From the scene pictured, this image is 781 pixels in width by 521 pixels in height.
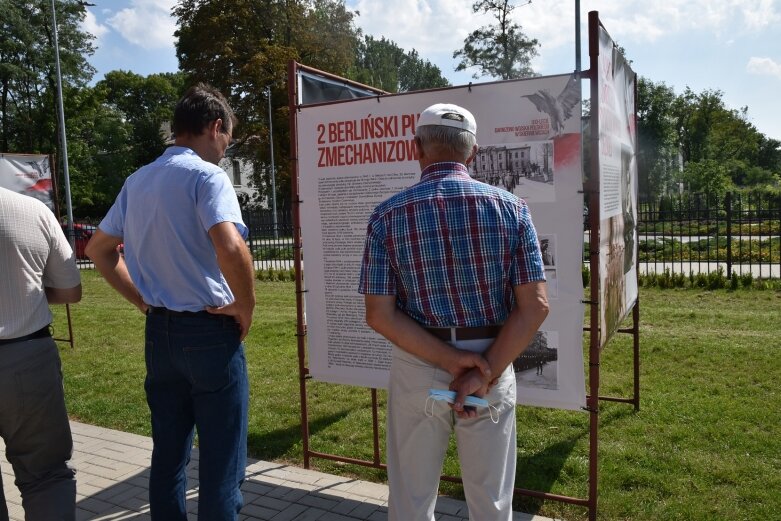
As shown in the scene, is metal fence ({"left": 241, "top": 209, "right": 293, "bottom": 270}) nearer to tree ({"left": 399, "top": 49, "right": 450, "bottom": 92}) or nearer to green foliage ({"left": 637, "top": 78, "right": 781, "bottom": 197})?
green foliage ({"left": 637, "top": 78, "right": 781, "bottom": 197})

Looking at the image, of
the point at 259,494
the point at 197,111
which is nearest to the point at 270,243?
the point at 259,494

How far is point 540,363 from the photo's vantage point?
11.4 feet

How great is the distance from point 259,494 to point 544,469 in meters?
1.80

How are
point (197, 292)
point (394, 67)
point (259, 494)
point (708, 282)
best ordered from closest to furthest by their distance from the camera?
1. point (197, 292)
2. point (259, 494)
3. point (708, 282)
4. point (394, 67)

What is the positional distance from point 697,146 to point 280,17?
111ft

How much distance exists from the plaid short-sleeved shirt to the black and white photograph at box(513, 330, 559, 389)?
129 centimetres

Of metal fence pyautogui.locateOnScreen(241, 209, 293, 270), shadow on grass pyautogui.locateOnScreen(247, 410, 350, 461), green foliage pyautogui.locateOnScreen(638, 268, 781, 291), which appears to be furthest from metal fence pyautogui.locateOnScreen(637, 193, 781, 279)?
metal fence pyautogui.locateOnScreen(241, 209, 293, 270)

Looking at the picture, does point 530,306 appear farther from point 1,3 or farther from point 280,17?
point 1,3

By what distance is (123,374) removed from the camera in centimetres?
715

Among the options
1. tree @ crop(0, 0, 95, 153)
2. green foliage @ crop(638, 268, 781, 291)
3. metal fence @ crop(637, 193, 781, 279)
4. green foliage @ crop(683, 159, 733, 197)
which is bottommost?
green foliage @ crop(638, 268, 781, 291)

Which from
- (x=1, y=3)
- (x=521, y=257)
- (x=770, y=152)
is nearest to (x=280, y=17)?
(x=1, y=3)

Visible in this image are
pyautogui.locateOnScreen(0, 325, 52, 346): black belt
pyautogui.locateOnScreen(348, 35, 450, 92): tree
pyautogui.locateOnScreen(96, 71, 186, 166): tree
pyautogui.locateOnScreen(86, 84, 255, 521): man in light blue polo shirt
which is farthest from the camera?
pyautogui.locateOnScreen(348, 35, 450, 92): tree

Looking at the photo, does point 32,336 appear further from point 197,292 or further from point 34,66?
point 34,66

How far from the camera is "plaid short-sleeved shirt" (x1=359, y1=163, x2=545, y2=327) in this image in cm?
214
